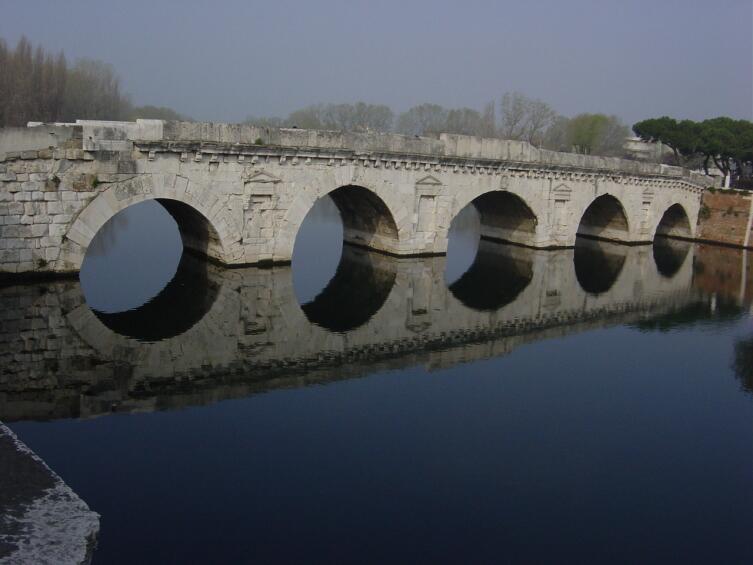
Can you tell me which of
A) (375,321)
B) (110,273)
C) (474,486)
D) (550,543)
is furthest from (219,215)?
(550,543)

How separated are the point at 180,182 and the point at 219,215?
1.32 metres

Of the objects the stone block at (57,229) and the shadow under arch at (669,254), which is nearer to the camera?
the stone block at (57,229)

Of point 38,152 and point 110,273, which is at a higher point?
point 38,152

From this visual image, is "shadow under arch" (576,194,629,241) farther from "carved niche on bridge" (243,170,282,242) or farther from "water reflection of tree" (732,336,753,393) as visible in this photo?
"carved niche on bridge" (243,170,282,242)

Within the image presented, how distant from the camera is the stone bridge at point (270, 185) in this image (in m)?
15.3

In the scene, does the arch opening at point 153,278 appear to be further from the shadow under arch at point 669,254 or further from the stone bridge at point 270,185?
the shadow under arch at point 669,254

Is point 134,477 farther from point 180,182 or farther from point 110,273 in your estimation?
point 110,273

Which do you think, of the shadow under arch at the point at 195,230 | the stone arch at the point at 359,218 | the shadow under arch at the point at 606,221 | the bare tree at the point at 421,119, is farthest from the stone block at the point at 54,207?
the bare tree at the point at 421,119

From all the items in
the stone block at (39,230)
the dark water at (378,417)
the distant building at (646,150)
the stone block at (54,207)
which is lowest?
the dark water at (378,417)

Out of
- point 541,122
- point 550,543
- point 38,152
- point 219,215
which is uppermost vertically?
point 541,122

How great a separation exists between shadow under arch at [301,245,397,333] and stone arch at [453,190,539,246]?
5.24 meters

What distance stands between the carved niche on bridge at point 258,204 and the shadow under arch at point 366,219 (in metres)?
3.02

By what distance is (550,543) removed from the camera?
741 cm

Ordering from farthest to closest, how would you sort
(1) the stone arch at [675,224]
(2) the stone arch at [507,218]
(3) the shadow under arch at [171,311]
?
(1) the stone arch at [675,224], (2) the stone arch at [507,218], (3) the shadow under arch at [171,311]
